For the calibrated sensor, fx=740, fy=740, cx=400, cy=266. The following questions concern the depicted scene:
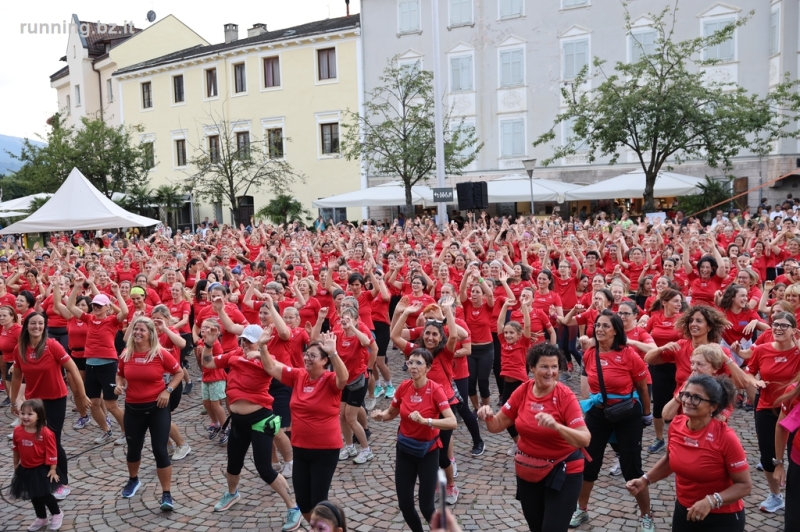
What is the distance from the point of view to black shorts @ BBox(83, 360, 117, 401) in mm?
8328

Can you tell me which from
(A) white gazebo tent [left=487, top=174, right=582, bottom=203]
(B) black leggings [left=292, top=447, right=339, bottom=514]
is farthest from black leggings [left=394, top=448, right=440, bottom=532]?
(A) white gazebo tent [left=487, top=174, right=582, bottom=203]

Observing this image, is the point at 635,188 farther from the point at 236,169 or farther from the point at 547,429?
the point at 547,429

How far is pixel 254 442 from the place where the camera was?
6.30m

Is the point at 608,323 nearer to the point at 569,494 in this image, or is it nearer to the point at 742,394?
the point at 569,494

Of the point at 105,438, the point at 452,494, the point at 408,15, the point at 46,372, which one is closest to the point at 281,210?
the point at 408,15

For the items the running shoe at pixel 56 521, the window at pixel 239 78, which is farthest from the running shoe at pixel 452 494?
the window at pixel 239 78

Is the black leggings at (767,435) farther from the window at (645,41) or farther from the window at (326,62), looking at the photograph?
the window at (326,62)

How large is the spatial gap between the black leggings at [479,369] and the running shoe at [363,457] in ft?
4.36

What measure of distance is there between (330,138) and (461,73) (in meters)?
7.24

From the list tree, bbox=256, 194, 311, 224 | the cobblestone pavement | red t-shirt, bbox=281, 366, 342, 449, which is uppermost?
tree, bbox=256, 194, 311, 224

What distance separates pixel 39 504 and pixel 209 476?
161 centimetres

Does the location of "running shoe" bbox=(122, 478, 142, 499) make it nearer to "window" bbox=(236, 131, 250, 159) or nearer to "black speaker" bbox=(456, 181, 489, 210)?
"black speaker" bbox=(456, 181, 489, 210)

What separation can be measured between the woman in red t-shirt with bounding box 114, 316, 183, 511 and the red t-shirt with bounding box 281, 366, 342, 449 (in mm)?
1572

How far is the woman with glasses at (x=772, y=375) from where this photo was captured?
588 centimetres
